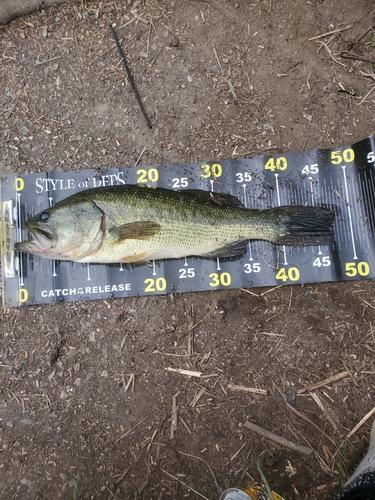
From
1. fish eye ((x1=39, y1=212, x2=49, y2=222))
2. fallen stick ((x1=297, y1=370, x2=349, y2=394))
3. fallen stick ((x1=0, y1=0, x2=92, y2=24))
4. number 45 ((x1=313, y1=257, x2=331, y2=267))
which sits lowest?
fallen stick ((x1=297, y1=370, x2=349, y2=394))

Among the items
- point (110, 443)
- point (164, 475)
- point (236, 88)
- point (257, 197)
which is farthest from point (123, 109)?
point (164, 475)

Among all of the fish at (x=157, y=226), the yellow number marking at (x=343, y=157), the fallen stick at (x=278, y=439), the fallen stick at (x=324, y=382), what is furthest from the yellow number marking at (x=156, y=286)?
the yellow number marking at (x=343, y=157)

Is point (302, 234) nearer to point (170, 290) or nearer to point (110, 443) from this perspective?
point (170, 290)

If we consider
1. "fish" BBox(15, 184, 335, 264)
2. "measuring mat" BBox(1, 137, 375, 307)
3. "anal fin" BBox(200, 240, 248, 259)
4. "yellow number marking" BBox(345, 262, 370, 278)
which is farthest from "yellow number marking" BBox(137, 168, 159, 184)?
"yellow number marking" BBox(345, 262, 370, 278)

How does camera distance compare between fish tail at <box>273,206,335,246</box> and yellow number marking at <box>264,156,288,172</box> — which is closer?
fish tail at <box>273,206,335,246</box>

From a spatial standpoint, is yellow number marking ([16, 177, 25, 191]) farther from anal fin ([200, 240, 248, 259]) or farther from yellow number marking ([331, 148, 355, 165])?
yellow number marking ([331, 148, 355, 165])

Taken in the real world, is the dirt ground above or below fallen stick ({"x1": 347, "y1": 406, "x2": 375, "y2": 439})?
above
